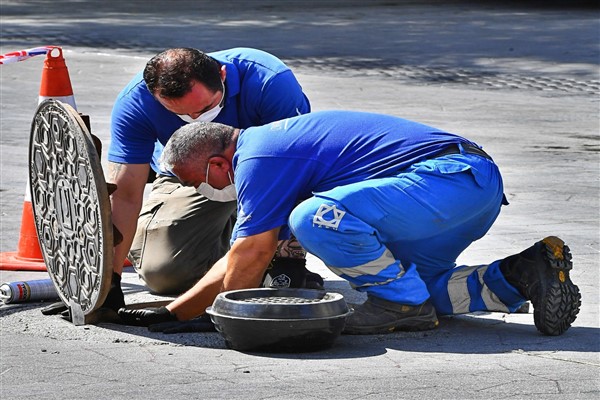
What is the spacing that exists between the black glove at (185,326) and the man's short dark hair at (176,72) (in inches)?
35.8

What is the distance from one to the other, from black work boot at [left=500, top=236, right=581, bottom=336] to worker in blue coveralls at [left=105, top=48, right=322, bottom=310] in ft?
3.68

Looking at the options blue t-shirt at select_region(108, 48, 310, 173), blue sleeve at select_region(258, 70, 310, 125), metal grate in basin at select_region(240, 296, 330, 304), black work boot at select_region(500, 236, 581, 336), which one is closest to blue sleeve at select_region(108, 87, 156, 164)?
blue t-shirt at select_region(108, 48, 310, 173)

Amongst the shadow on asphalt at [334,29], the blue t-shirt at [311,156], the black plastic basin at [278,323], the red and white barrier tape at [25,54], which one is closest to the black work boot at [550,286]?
the blue t-shirt at [311,156]

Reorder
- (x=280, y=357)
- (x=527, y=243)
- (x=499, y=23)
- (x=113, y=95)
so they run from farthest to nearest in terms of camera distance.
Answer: (x=499, y=23) → (x=113, y=95) → (x=527, y=243) → (x=280, y=357)

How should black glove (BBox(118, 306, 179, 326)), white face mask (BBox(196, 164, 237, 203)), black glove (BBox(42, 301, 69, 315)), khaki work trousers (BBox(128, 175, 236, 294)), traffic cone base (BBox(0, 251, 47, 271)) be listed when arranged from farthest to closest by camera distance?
traffic cone base (BBox(0, 251, 47, 271)) < khaki work trousers (BBox(128, 175, 236, 294)) < black glove (BBox(42, 301, 69, 315)) < black glove (BBox(118, 306, 179, 326)) < white face mask (BBox(196, 164, 237, 203))

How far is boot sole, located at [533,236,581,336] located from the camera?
486 centimetres

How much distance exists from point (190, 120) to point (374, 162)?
92 centimetres

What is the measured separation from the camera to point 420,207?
484cm

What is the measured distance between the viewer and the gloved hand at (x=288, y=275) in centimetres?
562

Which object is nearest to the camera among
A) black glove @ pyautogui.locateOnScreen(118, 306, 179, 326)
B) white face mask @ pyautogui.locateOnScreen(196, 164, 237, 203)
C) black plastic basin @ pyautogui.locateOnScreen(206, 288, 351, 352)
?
black plastic basin @ pyautogui.locateOnScreen(206, 288, 351, 352)

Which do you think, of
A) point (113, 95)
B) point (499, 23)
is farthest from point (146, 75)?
point (499, 23)

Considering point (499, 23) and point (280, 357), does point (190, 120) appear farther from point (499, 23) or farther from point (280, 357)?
point (499, 23)

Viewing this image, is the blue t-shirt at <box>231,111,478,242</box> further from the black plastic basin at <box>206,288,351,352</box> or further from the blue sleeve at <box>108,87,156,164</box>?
the blue sleeve at <box>108,87,156,164</box>

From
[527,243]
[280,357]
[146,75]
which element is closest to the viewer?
[280,357]
